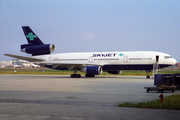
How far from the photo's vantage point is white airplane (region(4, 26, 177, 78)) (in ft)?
103

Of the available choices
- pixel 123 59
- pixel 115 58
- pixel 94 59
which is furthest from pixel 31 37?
pixel 123 59

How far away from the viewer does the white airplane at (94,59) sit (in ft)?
103

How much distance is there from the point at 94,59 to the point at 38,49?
936 cm

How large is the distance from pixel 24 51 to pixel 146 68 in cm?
1944

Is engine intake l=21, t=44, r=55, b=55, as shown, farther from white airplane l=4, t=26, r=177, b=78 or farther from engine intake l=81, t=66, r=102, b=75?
engine intake l=81, t=66, r=102, b=75

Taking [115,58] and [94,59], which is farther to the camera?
[94,59]

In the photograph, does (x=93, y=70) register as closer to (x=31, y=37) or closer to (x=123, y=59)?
(x=123, y=59)

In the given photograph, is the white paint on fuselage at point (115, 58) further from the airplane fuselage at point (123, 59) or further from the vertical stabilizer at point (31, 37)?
the vertical stabilizer at point (31, 37)

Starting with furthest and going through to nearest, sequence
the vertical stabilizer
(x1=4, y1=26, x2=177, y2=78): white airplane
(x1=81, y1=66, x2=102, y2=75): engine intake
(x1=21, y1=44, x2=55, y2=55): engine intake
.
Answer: the vertical stabilizer < (x1=21, y1=44, x2=55, y2=55): engine intake < (x1=4, y1=26, x2=177, y2=78): white airplane < (x1=81, y1=66, x2=102, y2=75): engine intake

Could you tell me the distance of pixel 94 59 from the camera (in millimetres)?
34625

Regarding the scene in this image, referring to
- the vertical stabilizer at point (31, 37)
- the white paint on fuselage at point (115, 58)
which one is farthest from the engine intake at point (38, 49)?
the white paint on fuselage at point (115, 58)

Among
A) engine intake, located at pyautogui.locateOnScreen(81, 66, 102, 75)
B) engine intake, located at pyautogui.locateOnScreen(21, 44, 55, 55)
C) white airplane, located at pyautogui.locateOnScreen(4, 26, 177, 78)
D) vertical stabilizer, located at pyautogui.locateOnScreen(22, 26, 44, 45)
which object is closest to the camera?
engine intake, located at pyautogui.locateOnScreen(81, 66, 102, 75)

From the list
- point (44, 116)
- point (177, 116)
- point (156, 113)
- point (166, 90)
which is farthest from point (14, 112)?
point (166, 90)

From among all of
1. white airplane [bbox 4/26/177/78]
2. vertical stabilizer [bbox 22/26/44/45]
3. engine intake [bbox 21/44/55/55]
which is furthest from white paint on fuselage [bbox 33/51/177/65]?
vertical stabilizer [bbox 22/26/44/45]
